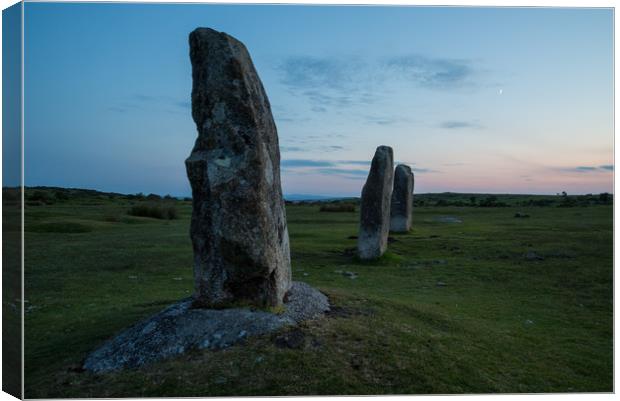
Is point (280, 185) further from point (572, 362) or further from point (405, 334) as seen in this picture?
point (572, 362)

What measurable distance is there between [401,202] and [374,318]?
24101mm

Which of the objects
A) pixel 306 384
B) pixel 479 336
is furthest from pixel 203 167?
pixel 479 336

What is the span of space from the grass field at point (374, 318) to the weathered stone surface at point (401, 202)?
5.40 metres

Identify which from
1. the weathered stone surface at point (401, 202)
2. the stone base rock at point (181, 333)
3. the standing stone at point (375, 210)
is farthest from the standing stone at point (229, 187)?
the weathered stone surface at point (401, 202)

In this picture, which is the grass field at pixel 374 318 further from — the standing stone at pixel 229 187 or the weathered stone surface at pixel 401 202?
the weathered stone surface at pixel 401 202

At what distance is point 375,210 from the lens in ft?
75.8

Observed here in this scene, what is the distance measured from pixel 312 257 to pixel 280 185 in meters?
12.3

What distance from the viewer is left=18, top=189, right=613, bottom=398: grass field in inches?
331

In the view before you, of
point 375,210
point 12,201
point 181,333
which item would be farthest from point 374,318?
point 375,210

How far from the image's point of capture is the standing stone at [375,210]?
22.9 metres

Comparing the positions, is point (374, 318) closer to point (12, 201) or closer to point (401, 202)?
point (12, 201)

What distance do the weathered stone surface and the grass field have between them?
5395mm

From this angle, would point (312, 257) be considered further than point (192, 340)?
Yes

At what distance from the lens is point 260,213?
32.6 feet
